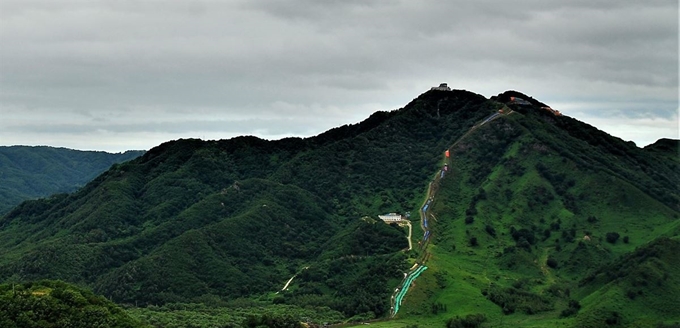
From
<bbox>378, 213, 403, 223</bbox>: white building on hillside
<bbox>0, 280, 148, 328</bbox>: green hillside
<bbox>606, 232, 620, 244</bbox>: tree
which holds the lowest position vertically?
<bbox>0, 280, 148, 328</bbox>: green hillside

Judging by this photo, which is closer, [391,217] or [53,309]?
[53,309]

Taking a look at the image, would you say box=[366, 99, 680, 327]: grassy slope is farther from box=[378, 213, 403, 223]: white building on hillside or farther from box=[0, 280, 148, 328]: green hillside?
box=[0, 280, 148, 328]: green hillside

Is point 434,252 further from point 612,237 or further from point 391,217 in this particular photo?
point 612,237

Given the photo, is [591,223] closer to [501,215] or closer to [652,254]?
[501,215]

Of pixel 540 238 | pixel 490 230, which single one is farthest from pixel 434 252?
pixel 540 238

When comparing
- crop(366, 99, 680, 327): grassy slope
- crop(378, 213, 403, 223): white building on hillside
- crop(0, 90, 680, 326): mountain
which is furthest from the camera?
crop(378, 213, 403, 223): white building on hillside

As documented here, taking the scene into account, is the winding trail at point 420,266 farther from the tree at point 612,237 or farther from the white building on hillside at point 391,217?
the tree at point 612,237

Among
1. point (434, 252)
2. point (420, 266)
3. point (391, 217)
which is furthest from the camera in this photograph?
point (391, 217)

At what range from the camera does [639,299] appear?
407 ft

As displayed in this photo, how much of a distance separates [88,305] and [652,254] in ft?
322

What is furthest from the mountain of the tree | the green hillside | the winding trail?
the green hillside

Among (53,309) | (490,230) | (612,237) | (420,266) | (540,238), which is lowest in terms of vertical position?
(53,309)

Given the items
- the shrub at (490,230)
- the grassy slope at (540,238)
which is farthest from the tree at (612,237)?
the shrub at (490,230)

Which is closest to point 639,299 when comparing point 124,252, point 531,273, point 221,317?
point 531,273
